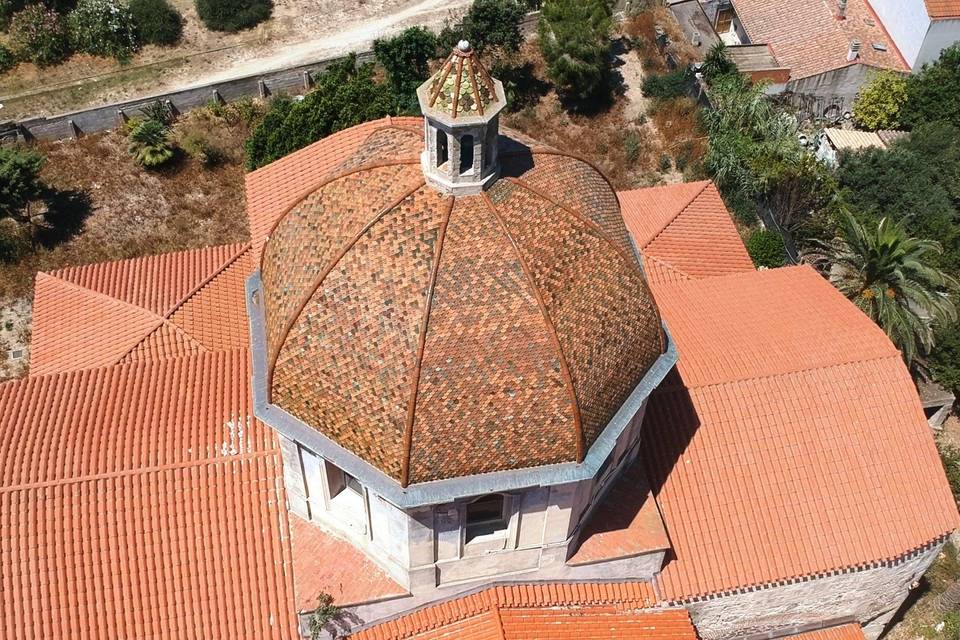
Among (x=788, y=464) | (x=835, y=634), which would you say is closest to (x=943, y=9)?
(x=788, y=464)

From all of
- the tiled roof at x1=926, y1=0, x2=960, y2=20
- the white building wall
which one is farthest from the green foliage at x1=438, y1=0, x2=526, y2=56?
the tiled roof at x1=926, y1=0, x2=960, y2=20

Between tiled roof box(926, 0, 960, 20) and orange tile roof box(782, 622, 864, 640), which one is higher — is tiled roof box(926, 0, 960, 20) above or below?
above

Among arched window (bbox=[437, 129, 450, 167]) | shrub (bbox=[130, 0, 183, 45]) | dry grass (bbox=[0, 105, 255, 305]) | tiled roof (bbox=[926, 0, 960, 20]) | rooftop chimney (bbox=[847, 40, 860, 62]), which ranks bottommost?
dry grass (bbox=[0, 105, 255, 305])

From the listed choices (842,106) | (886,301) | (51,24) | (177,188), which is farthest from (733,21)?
(51,24)

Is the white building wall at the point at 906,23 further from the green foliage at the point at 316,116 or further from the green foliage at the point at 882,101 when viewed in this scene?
the green foliage at the point at 316,116

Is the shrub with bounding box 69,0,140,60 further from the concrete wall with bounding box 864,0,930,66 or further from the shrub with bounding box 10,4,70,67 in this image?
the concrete wall with bounding box 864,0,930,66

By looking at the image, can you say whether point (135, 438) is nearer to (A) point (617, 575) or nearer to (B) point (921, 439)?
(A) point (617, 575)
